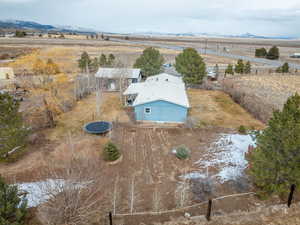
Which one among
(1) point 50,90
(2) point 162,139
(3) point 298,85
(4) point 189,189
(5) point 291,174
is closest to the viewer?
(5) point 291,174

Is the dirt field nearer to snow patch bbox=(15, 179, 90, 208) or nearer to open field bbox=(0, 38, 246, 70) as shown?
open field bbox=(0, 38, 246, 70)

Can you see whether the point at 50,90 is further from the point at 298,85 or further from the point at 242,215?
the point at 298,85

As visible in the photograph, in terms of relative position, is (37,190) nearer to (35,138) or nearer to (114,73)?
(35,138)

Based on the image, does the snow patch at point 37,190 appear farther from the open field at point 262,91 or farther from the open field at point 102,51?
the open field at point 102,51

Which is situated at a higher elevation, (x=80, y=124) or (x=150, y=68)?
(x=150, y=68)

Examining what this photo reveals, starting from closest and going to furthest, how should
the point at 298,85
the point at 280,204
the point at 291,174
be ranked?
1. the point at 291,174
2. the point at 280,204
3. the point at 298,85

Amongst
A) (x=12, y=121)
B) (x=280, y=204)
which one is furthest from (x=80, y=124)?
(x=280, y=204)
